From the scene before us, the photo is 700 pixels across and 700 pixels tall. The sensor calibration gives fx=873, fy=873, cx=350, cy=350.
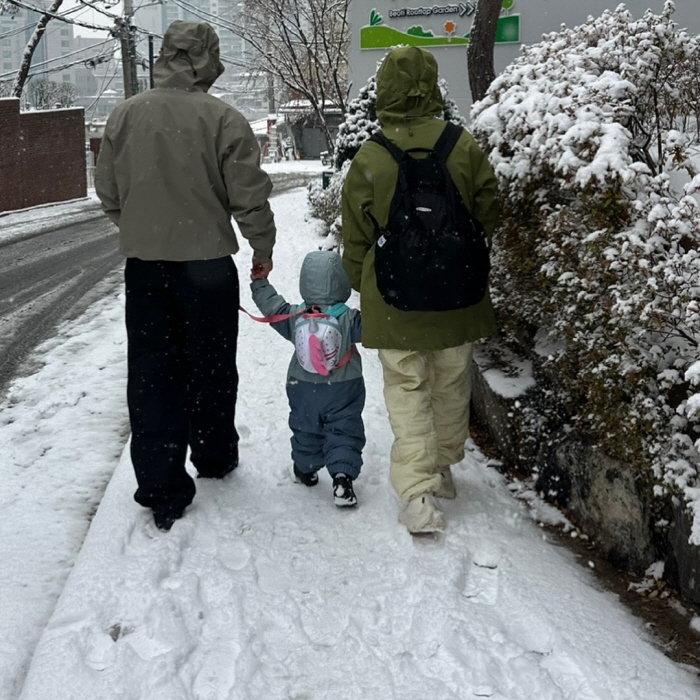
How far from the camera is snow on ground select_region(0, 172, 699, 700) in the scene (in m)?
2.69

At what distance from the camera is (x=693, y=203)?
2.91 meters

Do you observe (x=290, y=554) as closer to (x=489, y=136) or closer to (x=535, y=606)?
(x=535, y=606)

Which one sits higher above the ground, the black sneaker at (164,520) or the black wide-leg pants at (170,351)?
the black wide-leg pants at (170,351)

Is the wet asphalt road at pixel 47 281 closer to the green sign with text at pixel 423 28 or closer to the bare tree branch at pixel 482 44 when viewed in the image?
the bare tree branch at pixel 482 44

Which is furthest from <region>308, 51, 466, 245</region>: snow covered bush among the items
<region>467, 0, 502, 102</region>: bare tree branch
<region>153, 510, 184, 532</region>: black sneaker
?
<region>153, 510, 184, 532</region>: black sneaker

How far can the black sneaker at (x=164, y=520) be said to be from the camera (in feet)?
11.8

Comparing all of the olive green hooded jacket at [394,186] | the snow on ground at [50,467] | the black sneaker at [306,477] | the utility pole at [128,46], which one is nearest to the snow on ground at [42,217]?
the utility pole at [128,46]

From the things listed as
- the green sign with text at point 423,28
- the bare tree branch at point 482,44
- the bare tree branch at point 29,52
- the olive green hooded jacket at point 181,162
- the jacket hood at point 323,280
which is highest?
the bare tree branch at point 29,52


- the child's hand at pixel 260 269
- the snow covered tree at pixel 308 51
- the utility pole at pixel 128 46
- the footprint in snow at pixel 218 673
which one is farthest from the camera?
the utility pole at pixel 128 46

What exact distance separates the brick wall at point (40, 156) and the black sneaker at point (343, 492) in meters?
17.5

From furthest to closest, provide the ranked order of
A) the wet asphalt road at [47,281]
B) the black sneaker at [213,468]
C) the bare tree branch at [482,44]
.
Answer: the bare tree branch at [482,44] → the wet asphalt road at [47,281] → the black sneaker at [213,468]

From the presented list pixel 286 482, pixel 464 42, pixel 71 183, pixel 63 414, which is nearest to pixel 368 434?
pixel 286 482

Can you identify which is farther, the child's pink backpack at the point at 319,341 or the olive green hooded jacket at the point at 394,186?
the child's pink backpack at the point at 319,341

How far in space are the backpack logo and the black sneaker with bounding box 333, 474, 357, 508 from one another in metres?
0.46
